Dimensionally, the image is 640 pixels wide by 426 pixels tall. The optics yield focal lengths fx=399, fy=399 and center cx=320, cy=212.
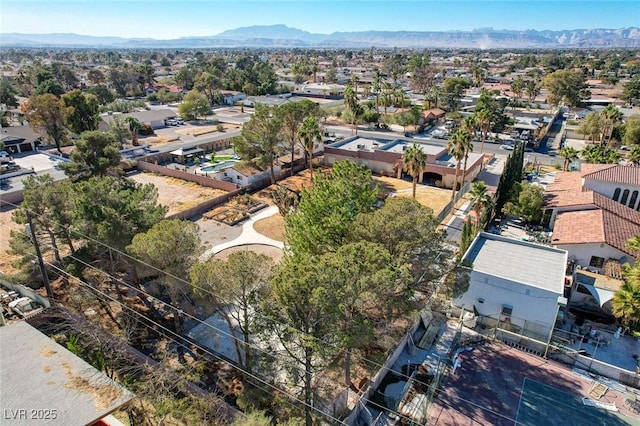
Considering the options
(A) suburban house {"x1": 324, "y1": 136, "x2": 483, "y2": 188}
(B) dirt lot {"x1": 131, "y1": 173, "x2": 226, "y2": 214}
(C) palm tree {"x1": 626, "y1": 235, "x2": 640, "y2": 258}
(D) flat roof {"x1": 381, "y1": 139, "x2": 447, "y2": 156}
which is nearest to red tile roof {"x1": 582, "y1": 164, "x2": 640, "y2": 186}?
(C) palm tree {"x1": 626, "y1": 235, "x2": 640, "y2": 258}

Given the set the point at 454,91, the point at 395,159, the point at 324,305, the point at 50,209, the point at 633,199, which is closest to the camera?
the point at 324,305

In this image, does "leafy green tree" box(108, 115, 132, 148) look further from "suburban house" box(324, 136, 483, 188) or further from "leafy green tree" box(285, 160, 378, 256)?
"leafy green tree" box(285, 160, 378, 256)

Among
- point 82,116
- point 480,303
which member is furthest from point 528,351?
point 82,116

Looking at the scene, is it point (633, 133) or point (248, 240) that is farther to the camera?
point (633, 133)

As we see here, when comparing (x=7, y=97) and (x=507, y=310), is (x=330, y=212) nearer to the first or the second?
(x=507, y=310)

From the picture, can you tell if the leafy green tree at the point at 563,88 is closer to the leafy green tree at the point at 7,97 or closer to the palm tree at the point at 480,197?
the palm tree at the point at 480,197

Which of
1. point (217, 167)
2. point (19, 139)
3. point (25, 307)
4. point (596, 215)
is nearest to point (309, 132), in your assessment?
point (217, 167)

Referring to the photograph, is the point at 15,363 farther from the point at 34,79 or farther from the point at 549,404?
the point at 34,79

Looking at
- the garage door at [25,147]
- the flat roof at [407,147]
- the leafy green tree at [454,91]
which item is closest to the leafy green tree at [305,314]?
the flat roof at [407,147]
